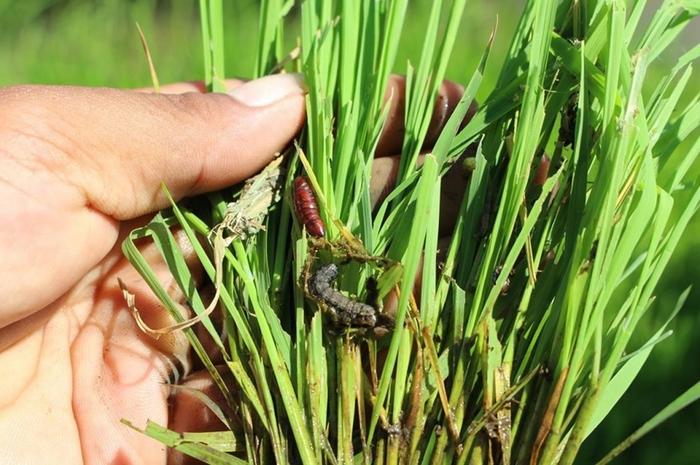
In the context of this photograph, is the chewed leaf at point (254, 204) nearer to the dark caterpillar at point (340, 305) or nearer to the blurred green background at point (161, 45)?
the dark caterpillar at point (340, 305)

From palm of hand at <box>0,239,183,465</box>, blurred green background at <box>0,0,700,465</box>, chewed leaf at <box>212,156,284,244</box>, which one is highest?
chewed leaf at <box>212,156,284,244</box>

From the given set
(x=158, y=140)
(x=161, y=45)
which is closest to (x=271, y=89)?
(x=158, y=140)

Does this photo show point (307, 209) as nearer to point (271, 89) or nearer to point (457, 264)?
point (457, 264)

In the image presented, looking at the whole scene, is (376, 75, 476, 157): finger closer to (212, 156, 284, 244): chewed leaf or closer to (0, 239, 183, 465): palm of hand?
(212, 156, 284, 244): chewed leaf

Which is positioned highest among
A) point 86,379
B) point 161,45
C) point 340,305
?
point 340,305

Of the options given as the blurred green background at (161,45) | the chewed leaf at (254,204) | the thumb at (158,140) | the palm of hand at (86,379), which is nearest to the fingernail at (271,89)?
the thumb at (158,140)

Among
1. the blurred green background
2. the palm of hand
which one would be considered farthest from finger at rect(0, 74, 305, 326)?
the blurred green background
